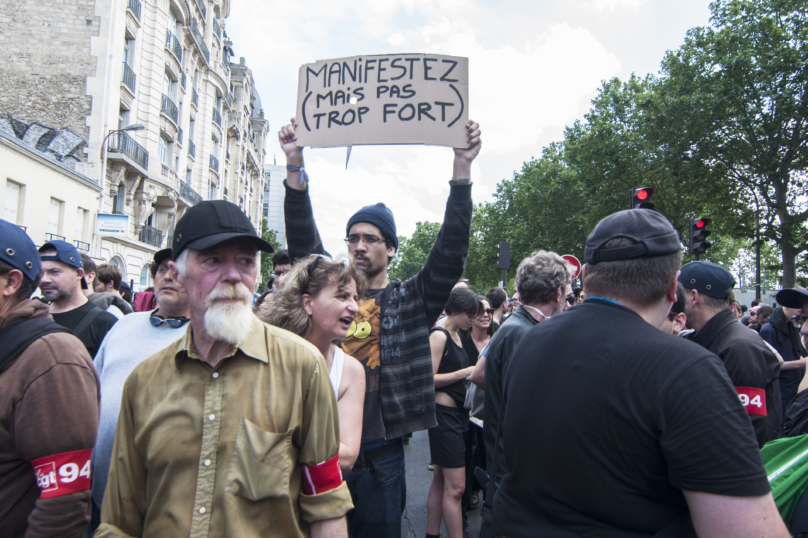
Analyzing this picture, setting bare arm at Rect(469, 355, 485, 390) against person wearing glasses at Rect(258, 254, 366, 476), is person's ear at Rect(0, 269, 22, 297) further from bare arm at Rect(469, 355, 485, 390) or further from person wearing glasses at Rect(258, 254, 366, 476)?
bare arm at Rect(469, 355, 485, 390)

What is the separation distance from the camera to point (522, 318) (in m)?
3.33

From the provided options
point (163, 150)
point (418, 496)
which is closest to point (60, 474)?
point (418, 496)

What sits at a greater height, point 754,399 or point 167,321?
point 167,321

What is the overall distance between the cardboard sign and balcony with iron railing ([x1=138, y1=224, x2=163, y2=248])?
87.2 ft

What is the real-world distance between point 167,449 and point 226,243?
670 mm

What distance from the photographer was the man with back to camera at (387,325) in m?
2.47

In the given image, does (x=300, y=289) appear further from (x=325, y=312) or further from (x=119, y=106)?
(x=119, y=106)

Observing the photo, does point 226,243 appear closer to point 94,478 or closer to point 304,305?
point 304,305

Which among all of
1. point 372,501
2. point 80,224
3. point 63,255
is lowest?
point 372,501

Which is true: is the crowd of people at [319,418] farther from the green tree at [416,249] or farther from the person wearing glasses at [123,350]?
the green tree at [416,249]

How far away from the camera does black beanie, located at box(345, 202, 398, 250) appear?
2846 mm

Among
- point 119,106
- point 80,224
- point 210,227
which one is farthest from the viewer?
point 119,106

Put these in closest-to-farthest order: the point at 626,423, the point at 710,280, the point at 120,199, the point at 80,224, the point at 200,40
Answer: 1. the point at 626,423
2. the point at 710,280
3. the point at 80,224
4. the point at 120,199
5. the point at 200,40

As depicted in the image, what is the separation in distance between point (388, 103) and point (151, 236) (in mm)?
27966
